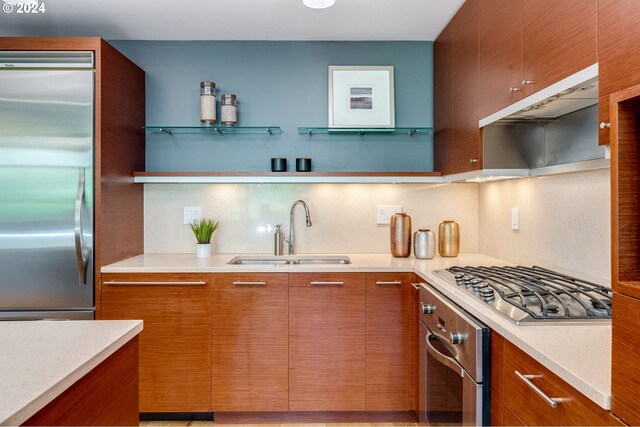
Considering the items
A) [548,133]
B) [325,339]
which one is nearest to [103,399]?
[325,339]

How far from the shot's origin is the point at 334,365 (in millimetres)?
2289

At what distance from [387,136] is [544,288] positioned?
1626mm

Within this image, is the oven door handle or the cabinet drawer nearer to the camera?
the cabinet drawer

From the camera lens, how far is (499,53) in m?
1.76

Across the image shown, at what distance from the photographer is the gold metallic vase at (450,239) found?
2.58 m

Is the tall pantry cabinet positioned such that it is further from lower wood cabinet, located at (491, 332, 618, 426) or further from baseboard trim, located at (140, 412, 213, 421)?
lower wood cabinet, located at (491, 332, 618, 426)

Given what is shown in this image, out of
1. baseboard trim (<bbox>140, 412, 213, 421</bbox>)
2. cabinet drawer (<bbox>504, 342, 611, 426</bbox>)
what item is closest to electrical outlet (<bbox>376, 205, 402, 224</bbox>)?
baseboard trim (<bbox>140, 412, 213, 421</bbox>)

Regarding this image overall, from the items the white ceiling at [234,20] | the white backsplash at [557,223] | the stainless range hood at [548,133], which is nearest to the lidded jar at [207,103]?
the white ceiling at [234,20]

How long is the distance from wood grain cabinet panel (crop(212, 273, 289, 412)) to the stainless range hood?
4.10 ft

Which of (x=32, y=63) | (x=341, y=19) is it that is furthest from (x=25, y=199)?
(x=341, y=19)

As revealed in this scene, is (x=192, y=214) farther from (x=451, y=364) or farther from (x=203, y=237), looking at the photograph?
(x=451, y=364)

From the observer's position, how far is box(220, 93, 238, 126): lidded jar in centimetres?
270

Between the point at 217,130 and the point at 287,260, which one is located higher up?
the point at 217,130

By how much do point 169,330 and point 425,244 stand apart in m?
1.53
